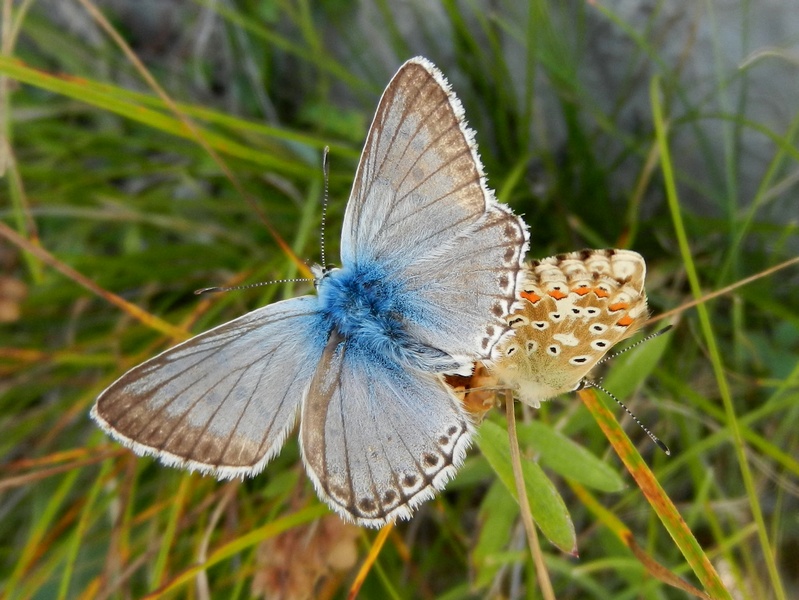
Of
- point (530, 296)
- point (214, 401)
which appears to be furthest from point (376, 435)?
point (530, 296)

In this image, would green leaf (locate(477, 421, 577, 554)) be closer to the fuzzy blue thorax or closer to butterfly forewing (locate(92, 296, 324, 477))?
the fuzzy blue thorax

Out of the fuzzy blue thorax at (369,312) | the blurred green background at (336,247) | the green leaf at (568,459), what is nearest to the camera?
the green leaf at (568,459)

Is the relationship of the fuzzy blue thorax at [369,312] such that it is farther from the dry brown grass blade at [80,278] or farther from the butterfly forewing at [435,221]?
the dry brown grass blade at [80,278]

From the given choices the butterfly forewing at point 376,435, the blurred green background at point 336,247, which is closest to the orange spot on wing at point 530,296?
the butterfly forewing at point 376,435

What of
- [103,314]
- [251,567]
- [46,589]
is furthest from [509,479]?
[103,314]

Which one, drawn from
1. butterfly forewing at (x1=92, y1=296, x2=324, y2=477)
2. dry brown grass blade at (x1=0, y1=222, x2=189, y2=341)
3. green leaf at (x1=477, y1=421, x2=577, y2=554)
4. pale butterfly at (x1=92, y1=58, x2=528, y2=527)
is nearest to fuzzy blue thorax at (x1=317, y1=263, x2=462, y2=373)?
pale butterfly at (x1=92, y1=58, x2=528, y2=527)

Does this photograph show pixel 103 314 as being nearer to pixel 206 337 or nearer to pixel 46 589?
pixel 46 589
